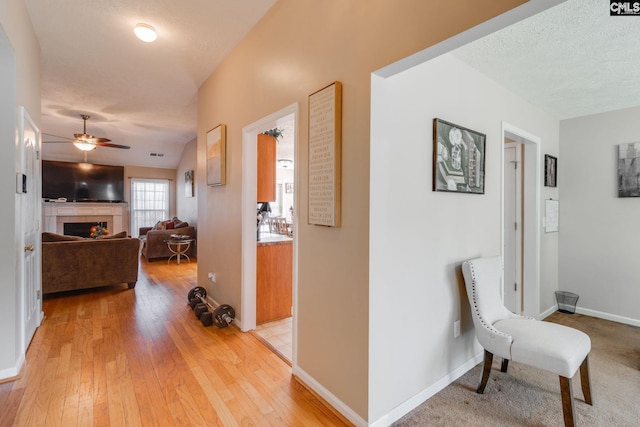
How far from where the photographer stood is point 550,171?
3633 millimetres

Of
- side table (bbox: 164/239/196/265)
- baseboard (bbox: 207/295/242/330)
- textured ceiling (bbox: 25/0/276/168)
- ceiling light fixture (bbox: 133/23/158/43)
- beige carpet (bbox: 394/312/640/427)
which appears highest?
textured ceiling (bbox: 25/0/276/168)

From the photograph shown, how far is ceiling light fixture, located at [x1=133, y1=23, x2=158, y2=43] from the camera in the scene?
2.64 m

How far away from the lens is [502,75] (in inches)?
101

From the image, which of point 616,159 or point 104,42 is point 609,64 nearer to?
point 616,159

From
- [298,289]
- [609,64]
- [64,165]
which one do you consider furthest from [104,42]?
[64,165]

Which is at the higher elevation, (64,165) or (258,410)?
(64,165)

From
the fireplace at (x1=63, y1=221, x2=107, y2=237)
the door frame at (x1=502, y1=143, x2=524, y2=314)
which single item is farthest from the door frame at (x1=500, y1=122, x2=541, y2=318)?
the fireplace at (x1=63, y1=221, x2=107, y2=237)

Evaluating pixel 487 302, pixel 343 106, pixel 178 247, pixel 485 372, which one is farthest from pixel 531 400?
pixel 178 247

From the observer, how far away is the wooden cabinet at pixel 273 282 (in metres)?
3.17

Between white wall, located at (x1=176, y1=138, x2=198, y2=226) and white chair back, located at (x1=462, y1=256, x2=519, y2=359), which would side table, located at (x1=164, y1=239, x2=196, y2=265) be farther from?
white chair back, located at (x1=462, y1=256, x2=519, y2=359)

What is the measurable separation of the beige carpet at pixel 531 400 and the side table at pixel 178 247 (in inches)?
233

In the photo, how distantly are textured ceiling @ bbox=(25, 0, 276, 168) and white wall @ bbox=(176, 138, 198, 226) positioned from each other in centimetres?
159

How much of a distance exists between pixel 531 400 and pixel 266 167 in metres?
2.90

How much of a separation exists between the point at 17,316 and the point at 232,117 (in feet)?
8.06
